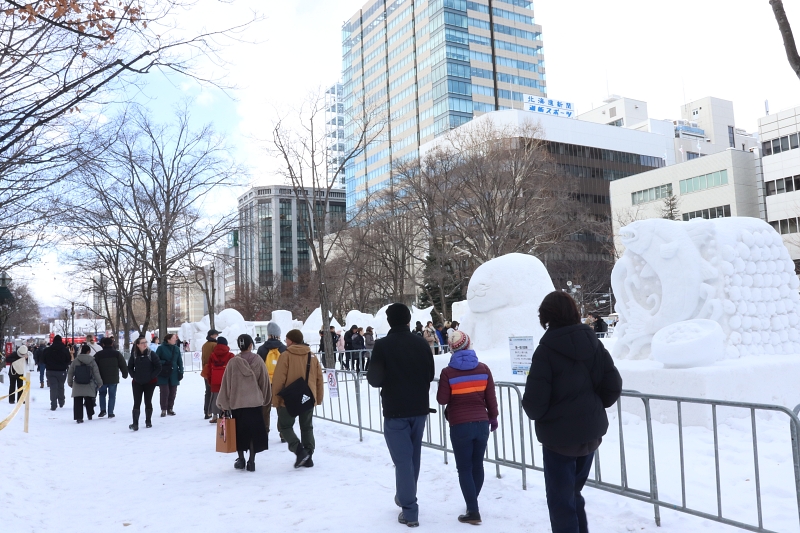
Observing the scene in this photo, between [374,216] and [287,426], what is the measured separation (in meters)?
29.4

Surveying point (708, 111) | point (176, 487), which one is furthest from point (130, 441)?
point (708, 111)

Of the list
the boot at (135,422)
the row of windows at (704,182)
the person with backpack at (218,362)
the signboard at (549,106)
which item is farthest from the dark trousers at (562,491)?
the signboard at (549,106)

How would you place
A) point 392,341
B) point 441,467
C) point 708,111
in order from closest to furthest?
point 392,341 < point 441,467 < point 708,111

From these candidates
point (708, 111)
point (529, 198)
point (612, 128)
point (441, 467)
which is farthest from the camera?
point (708, 111)

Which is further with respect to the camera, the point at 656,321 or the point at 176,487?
the point at 656,321

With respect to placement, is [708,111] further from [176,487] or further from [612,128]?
[176,487]

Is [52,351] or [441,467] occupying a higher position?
[52,351]

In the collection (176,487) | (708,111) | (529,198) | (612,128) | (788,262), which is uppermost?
(708,111)

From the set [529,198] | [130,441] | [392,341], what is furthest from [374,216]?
[392,341]

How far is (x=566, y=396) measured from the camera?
4215 millimetres

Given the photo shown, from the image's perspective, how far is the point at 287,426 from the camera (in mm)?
8234

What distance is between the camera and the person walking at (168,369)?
13227 millimetres

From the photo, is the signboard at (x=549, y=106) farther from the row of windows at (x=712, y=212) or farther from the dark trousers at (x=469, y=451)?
the dark trousers at (x=469, y=451)

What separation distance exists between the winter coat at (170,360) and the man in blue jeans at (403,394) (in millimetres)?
8669
